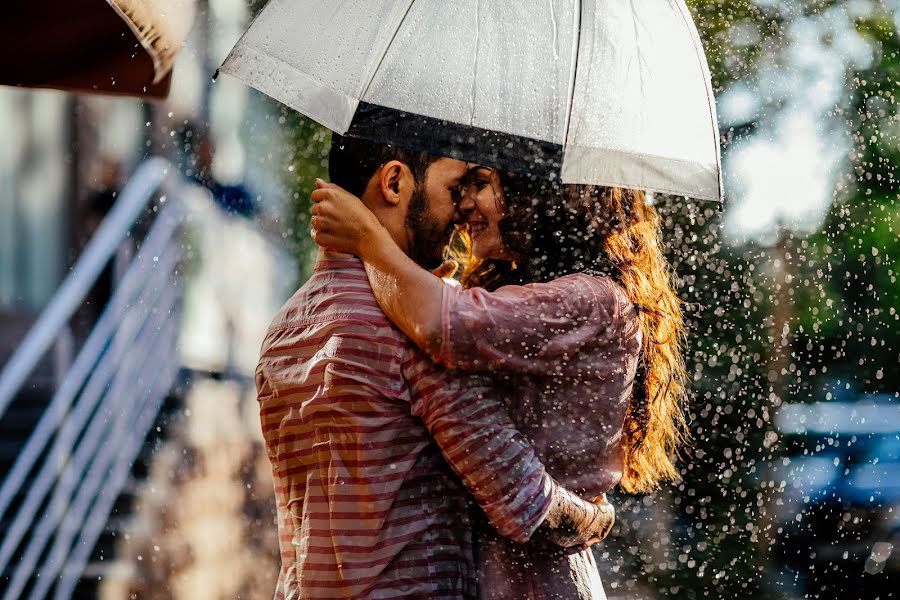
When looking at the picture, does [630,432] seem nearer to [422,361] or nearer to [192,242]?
[422,361]

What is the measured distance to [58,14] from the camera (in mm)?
3312

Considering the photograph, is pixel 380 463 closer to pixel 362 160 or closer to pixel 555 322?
pixel 555 322

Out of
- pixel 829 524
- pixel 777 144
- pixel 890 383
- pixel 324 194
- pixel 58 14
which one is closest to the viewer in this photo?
pixel 324 194

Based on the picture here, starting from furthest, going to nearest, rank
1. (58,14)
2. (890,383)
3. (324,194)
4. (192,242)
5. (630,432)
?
(192,242) < (890,383) < (58,14) < (630,432) < (324,194)

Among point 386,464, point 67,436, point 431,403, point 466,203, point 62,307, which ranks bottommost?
point 67,436

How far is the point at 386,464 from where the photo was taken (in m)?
2.41

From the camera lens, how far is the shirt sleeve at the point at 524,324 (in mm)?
2430

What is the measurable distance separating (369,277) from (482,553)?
0.71 meters

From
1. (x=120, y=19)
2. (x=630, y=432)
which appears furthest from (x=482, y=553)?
(x=120, y=19)

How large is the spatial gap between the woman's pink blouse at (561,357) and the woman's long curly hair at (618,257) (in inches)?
6.3

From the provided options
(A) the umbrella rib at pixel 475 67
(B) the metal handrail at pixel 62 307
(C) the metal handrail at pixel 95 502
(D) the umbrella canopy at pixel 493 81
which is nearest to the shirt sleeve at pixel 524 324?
(D) the umbrella canopy at pixel 493 81

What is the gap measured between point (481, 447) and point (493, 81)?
938 mm

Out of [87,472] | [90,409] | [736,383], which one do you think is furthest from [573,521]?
[90,409]

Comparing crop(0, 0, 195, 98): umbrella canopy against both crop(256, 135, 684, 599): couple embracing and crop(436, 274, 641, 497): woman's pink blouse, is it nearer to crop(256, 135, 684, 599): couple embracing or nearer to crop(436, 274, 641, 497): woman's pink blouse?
crop(256, 135, 684, 599): couple embracing
